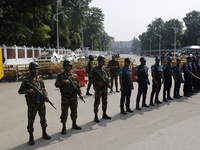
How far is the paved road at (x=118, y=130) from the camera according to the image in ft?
13.3

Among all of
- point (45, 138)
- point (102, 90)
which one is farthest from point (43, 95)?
point (102, 90)

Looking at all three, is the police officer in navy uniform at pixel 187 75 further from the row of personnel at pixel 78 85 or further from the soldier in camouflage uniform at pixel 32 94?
the soldier in camouflage uniform at pixel 32 94

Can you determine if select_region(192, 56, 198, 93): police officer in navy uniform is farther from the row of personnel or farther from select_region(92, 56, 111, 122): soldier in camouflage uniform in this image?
select_region(92, 56, 111, 122): soldier in camouflage uniform

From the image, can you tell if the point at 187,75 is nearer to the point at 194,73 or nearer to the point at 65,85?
the point at 194,73

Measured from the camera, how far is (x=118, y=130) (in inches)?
190

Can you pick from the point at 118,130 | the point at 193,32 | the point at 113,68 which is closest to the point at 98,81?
the point at 118,130

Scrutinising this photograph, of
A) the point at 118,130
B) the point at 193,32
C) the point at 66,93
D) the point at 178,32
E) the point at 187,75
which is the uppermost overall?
the point at 178,32

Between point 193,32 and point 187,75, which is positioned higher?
point 193,32

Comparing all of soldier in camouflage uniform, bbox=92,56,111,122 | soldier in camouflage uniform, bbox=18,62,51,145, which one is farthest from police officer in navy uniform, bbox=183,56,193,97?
soldier in camouflage uniform, bbox=18,62,51,145

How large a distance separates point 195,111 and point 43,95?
470 centimetres

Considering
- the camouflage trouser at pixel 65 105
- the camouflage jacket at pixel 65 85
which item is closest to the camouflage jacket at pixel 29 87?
the camouflage jacket at pixel 65 85

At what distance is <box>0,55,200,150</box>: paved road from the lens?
13.3 ft

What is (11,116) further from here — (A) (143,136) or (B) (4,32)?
(B) (4,32)

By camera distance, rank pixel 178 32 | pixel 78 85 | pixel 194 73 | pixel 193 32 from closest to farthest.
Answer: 1. pixel 78 85
2. pixel 194 73
3. pixel 193 32
4. pixel 178 32
